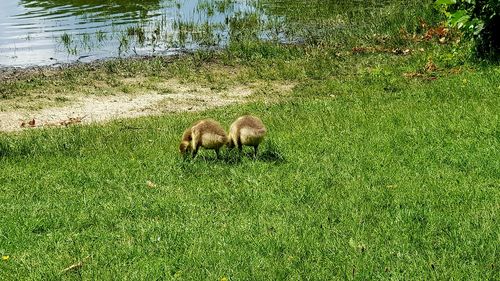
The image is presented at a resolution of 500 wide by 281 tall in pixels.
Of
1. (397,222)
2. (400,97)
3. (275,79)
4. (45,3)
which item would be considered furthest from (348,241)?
(45,3)

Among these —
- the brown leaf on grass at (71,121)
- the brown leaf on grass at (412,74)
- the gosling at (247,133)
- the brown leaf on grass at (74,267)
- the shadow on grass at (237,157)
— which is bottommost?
the brown leaf on grass at (71,121)

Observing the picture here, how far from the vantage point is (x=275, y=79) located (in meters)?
17.6

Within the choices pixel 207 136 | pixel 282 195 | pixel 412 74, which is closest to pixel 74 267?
pixel 282 195

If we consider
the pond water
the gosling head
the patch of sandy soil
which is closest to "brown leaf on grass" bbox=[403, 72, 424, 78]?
the patch of sandy soil

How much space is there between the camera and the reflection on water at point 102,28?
2286cm

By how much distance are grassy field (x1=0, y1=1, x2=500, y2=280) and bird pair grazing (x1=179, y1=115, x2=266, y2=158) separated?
25cm

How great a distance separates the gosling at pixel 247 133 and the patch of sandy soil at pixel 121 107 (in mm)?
6210

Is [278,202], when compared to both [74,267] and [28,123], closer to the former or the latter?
[74,267]

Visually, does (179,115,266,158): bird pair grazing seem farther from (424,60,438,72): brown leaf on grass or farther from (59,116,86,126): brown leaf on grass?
(424,60,438,72): brown leaf on grass

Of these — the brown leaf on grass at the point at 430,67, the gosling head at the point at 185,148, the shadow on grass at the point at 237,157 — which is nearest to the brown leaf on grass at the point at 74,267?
the shadow on grass at the point at 237,157

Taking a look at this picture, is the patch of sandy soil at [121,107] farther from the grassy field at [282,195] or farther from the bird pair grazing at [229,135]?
the bird pair grazing at [229,135]

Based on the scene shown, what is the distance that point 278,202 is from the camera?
7.10 metres

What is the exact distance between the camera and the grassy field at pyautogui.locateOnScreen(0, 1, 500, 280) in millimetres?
5594

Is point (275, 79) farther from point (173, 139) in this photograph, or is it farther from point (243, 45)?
point (173, 139)
